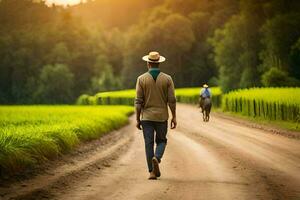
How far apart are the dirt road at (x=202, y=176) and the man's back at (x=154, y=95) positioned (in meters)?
1.25

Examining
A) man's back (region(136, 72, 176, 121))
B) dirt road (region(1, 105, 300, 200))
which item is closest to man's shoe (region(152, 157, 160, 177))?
dirt road (region(1, 105, 300, 200))

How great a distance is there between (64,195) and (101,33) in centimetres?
13011

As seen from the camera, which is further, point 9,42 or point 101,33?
point 101,33

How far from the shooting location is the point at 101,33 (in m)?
137

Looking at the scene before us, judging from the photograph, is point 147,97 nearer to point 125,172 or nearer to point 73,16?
point 125,172

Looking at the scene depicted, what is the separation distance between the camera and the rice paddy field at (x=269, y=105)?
29.4m

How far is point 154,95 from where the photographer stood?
36.3 feet

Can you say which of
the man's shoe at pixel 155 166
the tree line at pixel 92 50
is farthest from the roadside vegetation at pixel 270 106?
the tree line at pixel 92 50

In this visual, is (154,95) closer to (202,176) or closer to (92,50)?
(202,176)

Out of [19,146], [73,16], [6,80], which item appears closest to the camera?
[19,146]

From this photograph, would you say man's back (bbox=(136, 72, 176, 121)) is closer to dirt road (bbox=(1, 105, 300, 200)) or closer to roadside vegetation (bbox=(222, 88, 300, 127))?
dirt road (bbox=(1, 105, 300, 200))

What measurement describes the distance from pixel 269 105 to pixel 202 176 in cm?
2389

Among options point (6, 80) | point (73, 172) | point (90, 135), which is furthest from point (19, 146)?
point (6, 80)

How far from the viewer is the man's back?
11000 millimetres
